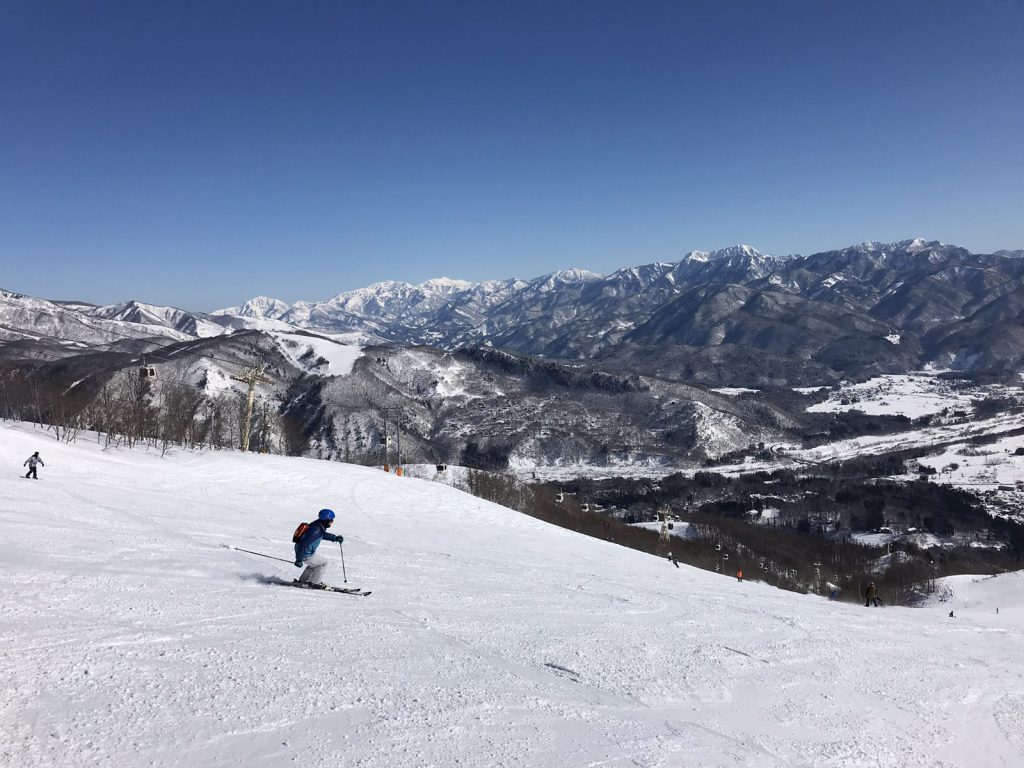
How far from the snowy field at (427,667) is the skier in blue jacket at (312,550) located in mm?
562

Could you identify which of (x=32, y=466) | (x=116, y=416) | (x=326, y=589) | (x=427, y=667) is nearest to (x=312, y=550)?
(x=326, y=589)

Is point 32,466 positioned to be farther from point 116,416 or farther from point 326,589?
point 116,416

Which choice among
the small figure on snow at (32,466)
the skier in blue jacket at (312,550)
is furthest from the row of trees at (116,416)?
the skier in blue jacket at (312,550)

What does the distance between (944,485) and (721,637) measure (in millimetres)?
170423

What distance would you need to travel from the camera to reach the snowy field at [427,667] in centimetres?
580

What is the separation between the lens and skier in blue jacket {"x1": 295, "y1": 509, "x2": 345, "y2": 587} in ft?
37.7

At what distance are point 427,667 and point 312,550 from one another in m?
4.73

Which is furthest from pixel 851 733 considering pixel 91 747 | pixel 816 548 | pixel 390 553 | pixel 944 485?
pixel 944 485

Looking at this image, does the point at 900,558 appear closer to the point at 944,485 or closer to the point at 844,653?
the point at 944,485

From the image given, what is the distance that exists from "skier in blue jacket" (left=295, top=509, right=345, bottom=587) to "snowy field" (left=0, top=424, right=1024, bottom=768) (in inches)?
22.1

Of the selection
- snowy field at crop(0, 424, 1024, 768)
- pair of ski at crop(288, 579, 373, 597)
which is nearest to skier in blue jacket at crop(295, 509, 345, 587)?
pair of ski at crop(288, 579, 373, 597)

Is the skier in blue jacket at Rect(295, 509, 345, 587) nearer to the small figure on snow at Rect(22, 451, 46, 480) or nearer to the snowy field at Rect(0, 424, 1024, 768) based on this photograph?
the snowy field at Rect(0, 424, 1024, 768)

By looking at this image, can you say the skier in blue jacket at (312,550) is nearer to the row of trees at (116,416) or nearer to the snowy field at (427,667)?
the snowy field at (427,667)

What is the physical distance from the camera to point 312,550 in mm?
11680
